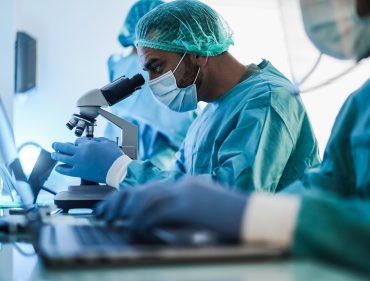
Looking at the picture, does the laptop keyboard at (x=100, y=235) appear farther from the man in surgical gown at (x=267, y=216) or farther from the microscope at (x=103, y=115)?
the microscope at (x=103, y=115)

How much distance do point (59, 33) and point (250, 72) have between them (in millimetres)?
1694

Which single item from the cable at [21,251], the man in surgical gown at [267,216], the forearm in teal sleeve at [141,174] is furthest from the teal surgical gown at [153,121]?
the man in surgical gown at [267,216]

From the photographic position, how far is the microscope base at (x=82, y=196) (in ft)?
5.50

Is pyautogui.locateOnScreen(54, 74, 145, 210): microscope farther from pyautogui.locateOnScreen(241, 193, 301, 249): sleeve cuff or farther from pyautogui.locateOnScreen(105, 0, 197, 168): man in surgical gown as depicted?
pyautogui.locateOnScreen(241, 193, 301, 249): sleeve cuff

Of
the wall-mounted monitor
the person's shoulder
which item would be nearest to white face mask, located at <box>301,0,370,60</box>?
the person's shoulder

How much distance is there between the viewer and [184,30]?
1.89m

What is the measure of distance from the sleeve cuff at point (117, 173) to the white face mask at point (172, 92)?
1.07 ft

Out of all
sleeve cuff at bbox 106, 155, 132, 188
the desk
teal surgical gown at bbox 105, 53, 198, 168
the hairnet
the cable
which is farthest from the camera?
the hairnet

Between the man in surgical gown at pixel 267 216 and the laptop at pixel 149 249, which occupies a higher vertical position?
the man in surgical gown at pixel 267 216

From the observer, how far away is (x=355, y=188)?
1.18m

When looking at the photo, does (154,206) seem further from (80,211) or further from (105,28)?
(105,28)

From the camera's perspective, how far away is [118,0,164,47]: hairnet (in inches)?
111

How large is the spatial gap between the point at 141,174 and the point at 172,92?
36cm

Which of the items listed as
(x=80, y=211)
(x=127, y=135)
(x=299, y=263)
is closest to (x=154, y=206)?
(x=299, y=263)
